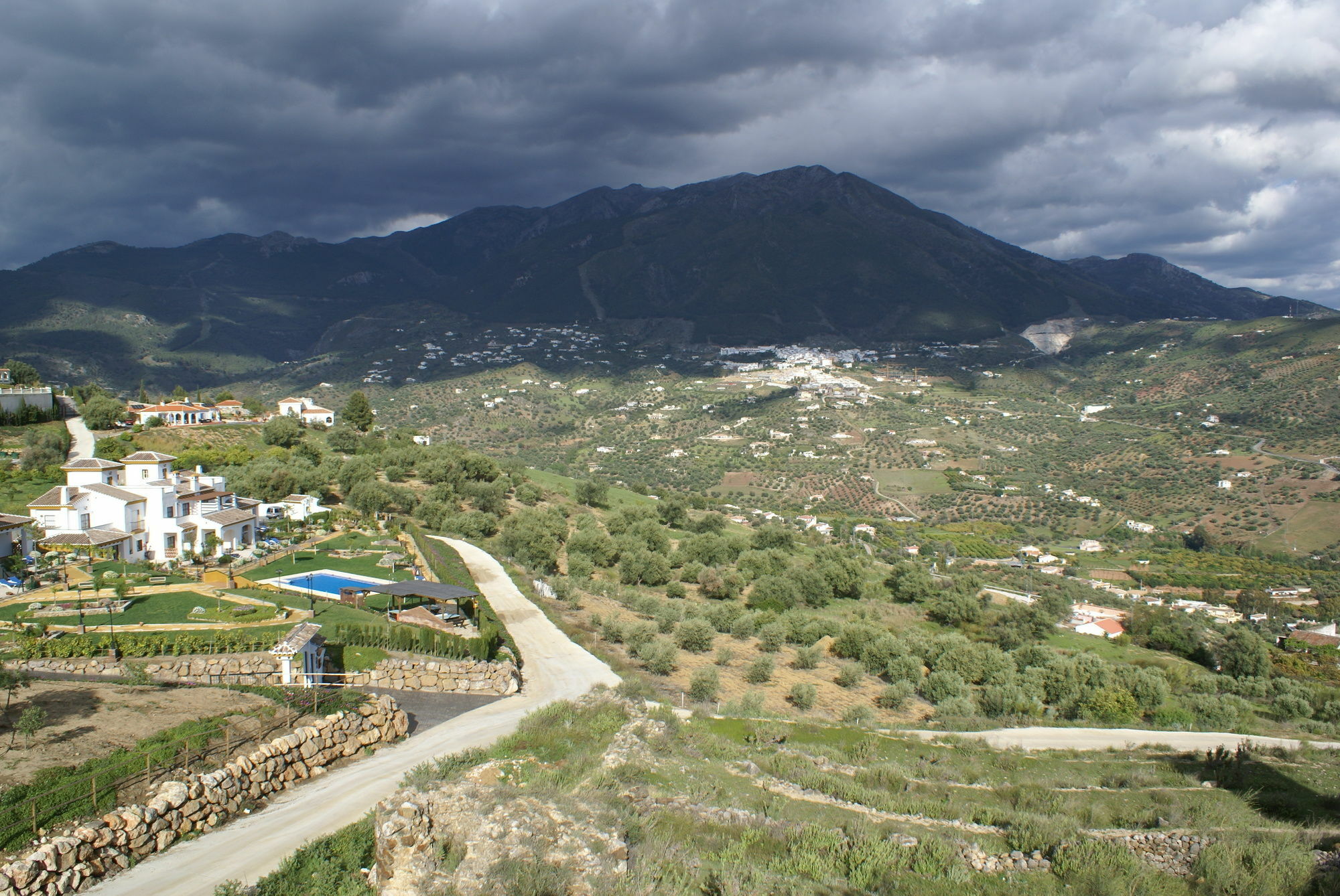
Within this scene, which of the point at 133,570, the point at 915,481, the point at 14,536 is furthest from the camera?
the point at 915,481

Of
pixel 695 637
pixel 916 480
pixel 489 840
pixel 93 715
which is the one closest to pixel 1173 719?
pixel 695 637

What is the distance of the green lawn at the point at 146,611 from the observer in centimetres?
1689

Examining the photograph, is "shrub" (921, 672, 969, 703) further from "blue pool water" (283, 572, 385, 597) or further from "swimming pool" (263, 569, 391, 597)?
"blue pool water" (283, 572, 385, 597)

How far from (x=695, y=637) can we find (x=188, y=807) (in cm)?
1567

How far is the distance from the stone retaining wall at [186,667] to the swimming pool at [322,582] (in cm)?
597

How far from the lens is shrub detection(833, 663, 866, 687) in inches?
834

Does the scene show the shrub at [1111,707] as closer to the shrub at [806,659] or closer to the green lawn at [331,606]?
the shrub at [806,659]

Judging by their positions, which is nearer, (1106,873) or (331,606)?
(1106,873)

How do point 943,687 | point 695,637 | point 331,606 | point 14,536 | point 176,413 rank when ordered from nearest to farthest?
point 331,606, point 943,687, point 14,536, point 695,637, point 176,413

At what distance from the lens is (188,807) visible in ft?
30.4

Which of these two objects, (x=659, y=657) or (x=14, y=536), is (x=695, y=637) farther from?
(x=14, y=536)

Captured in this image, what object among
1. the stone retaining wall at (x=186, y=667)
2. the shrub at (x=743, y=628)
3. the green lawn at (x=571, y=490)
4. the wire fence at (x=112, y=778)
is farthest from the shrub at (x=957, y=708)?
the green lawn at (x=571, y=490)

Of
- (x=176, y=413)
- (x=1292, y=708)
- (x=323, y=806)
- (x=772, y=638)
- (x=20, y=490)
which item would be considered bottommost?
(x=1292, y=708)

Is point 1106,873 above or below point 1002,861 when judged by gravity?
above
